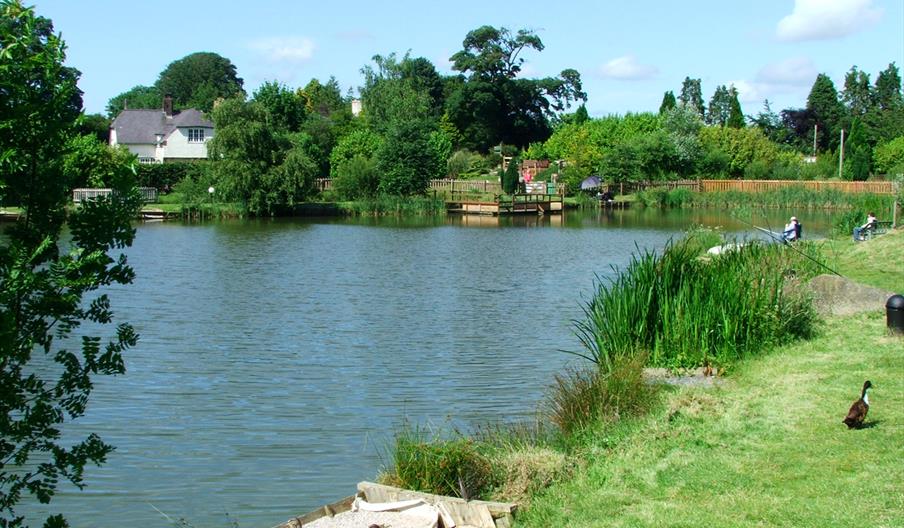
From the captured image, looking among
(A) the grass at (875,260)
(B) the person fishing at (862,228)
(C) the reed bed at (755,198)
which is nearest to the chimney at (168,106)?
(C) the reed bed at (755,198)

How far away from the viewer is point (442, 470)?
24.8ft

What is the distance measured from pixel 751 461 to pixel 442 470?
2524 millimetres

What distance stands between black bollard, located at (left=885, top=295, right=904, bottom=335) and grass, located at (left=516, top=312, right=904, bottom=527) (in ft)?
4.53

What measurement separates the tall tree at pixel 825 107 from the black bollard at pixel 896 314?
8139 centimetres

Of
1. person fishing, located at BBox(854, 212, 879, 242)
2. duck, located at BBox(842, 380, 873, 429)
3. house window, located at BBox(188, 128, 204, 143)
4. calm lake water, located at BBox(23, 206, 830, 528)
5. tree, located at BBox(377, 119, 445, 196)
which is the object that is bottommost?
calm lake water, located at BBox(23, 206, 830, 528)

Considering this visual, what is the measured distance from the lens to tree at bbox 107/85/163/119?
11469cm

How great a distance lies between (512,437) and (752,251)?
28.5 ft

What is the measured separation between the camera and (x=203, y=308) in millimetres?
19734

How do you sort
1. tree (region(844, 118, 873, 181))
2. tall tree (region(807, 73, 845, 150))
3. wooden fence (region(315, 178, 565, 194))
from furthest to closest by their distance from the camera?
tall tree (region(807, 73, 845, 150)), tree (region(844, 118, 873, 181)), wooden fence (region(315, 178, 565, 194))

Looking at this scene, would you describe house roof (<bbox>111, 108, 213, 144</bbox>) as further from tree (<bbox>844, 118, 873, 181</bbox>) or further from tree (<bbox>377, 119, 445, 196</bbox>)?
tree (<bbox>844, 118, 873, 181</bbox>)

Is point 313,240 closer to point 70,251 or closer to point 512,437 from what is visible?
point 512,437

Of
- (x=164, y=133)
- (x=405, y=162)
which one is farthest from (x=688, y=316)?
(x=164, y=133)

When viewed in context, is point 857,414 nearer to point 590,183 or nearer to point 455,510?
point 455,510

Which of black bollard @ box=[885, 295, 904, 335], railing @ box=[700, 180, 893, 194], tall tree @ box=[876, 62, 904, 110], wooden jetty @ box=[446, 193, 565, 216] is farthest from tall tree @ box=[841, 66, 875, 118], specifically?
black bollard @ box=[885, 295, 904, 335]
